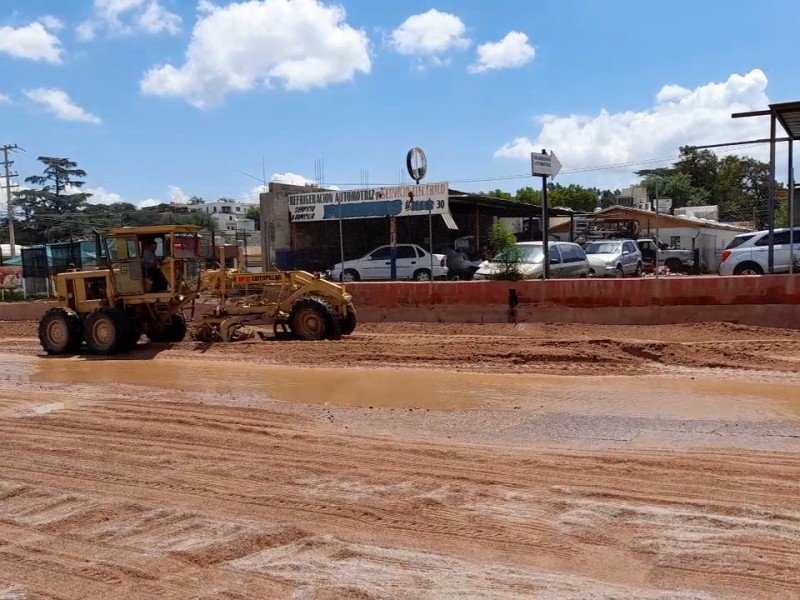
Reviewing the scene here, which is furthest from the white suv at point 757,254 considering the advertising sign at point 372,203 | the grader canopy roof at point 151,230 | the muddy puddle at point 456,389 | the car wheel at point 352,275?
the grader canopy roof at point 151,230

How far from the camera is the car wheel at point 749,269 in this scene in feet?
63.9

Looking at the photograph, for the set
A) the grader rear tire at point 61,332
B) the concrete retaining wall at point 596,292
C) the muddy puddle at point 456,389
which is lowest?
the muddy puddle at point 456,389

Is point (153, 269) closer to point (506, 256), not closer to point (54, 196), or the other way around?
point (506, 256)

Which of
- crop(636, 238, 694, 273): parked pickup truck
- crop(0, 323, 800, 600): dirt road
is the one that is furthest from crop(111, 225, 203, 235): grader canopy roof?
crop(636, 238, 694, 273): parked pickup truck

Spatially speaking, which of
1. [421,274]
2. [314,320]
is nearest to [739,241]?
[421,274]

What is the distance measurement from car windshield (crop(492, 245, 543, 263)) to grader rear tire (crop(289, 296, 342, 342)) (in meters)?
3.76

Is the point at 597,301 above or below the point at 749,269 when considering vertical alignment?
below

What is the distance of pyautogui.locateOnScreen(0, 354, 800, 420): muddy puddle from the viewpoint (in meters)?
9.22

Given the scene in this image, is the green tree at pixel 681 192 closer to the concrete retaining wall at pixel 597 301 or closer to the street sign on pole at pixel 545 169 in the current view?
the street sign on pole at pixel 545 169

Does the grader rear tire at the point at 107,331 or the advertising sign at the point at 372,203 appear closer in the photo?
the grader rear tire at the point at 107,331

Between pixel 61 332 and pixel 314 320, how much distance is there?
551cm

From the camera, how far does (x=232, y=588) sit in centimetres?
442

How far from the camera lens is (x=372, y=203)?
101 feet

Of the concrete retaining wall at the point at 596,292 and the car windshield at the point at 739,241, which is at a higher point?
the car windshield at the point at 739,241
